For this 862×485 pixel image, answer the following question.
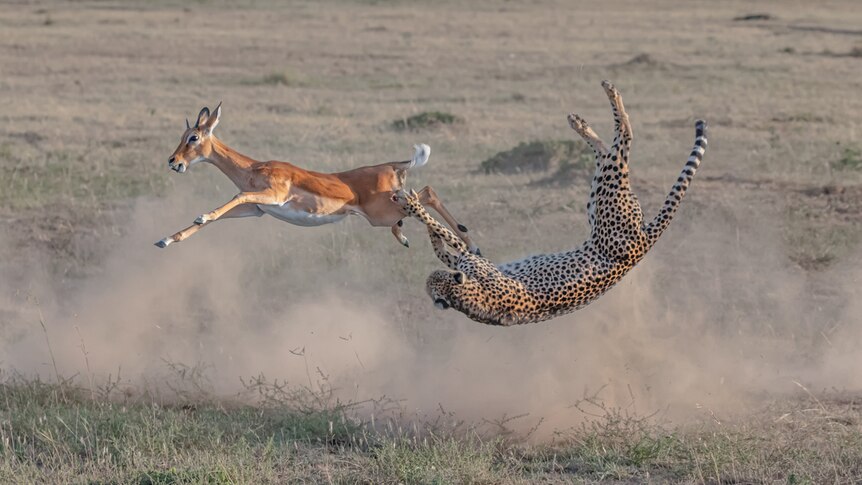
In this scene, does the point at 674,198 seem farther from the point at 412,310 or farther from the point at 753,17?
the point at 753,17

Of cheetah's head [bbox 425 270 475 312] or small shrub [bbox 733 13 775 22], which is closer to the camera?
cheetah's head [bbox 425 270 475 312]

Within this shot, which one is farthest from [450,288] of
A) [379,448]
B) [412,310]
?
[412,310]

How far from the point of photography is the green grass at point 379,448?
231 inches

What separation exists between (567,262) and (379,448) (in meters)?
1.34

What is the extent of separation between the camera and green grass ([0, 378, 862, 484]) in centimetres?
586

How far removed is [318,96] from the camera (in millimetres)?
19625

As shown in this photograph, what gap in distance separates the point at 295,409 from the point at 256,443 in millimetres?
674

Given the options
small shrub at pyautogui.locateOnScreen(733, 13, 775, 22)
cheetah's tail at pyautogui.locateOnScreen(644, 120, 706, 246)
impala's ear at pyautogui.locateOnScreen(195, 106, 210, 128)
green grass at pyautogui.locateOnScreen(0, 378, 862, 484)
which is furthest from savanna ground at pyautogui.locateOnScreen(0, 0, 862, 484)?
small shrub at pyautogui.locateOnScreen(733, 13, 775, 22)

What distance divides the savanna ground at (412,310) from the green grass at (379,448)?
0.06 feet

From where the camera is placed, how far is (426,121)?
16.1 meters

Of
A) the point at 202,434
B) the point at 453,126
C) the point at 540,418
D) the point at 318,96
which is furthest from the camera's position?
A: the point at 318,96

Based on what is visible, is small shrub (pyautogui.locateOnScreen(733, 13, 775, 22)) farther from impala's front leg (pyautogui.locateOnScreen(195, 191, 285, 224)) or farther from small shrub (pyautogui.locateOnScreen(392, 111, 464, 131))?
impala's front leg (pyautogui.locateOnScreen(195, 191, 285, 224))

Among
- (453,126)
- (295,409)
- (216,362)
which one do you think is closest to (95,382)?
(216,362)

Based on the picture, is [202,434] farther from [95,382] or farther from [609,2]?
[609,2]
